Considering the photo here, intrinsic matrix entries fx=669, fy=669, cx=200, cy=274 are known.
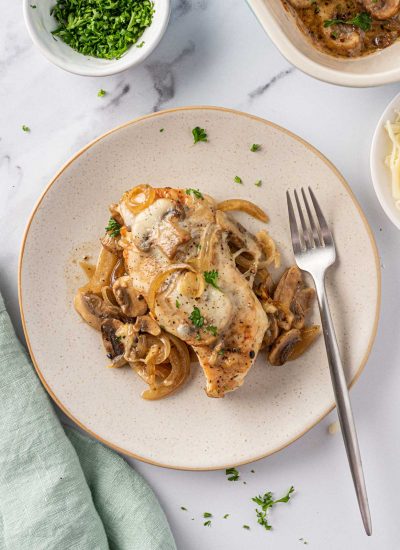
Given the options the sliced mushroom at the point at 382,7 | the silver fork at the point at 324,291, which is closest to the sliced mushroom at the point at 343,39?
the sliced mushroom at the point at 382,7

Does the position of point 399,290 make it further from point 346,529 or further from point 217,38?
point 217,38

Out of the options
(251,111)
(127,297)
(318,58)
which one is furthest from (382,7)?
(127,297)

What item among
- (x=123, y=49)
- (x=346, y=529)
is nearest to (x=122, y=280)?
(x=123, y=49)

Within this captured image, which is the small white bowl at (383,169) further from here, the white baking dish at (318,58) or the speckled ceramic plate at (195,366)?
the white baking dish at (318,58)

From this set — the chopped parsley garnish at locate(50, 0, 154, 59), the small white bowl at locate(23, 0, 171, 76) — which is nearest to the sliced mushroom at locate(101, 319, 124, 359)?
the small white bowl at locate(23, 0, 171, 76)

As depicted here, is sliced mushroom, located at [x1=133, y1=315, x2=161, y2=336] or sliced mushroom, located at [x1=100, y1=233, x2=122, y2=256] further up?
sliced mushroom, located at [x1=100, y1=233, x2=122, y2=256]

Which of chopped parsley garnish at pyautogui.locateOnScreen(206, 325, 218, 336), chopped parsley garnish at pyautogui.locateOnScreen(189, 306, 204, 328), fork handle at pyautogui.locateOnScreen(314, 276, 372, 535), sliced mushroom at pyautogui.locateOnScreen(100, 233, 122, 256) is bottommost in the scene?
fork handle at pyautogui.locateOnScreen(314, 276, 372, 535)

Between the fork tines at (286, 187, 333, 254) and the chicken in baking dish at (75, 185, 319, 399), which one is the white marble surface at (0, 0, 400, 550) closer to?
the fork tines at (286, 187, 333, 254)
